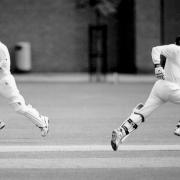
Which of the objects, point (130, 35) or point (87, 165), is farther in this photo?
point (130, 35)

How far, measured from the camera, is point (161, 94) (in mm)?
8633

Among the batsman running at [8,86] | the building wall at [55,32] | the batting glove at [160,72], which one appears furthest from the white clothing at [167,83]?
the building wall at [55,32]

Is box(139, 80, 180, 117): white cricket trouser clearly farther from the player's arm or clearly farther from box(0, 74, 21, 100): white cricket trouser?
box(0, 74, 21, 100): white cricket trouser

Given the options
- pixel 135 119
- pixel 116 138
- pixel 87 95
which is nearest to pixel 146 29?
pixel 87 95

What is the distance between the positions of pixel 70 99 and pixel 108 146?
326 inches

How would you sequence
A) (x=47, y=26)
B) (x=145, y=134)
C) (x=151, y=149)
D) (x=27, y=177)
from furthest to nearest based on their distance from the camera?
(x=47, y=26) < (x=145, y=134) < (x=151, y=149) < (x=27, y=177)

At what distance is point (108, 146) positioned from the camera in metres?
8.91

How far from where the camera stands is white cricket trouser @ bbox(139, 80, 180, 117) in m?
8.62

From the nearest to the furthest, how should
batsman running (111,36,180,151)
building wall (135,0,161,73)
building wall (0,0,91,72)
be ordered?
batsman running (111,36,180,151) < building wall (135,0,161,73) < building wall (0,0,91,72)

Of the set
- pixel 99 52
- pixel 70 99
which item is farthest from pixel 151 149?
pixel 99 52

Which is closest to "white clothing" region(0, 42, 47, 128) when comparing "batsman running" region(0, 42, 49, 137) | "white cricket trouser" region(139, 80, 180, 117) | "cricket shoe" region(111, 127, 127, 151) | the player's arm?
"batsman running" region(0, 42, 49, 137)

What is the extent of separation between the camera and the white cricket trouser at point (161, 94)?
28.3ft

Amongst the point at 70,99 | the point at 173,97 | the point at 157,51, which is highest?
the point at 157,51

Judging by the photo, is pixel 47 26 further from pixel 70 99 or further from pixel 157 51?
pixel 157 51
